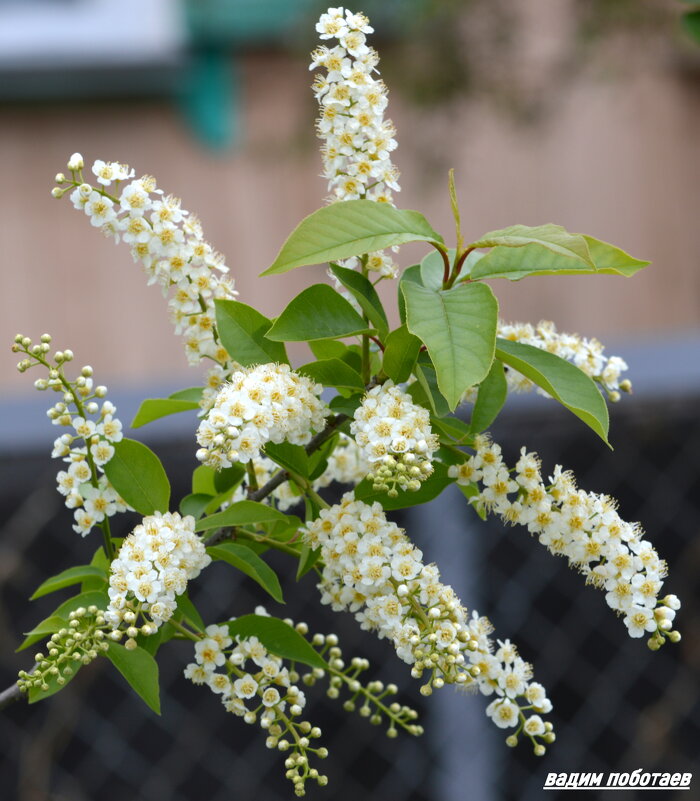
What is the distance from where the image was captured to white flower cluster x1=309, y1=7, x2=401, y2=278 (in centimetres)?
59

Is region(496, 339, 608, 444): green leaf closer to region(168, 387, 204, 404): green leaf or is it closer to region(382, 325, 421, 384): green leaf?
region(382, 325, 421, 384): green leaf

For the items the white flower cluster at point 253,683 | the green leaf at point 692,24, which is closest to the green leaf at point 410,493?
the white flower cluster at point 253,683

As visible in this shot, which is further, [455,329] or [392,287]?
[392,287]

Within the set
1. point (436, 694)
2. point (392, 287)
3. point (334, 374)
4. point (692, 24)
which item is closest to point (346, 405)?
point (334, 374)

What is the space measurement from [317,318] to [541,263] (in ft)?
0.42

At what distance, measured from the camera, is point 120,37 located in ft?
9.02

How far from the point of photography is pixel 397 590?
1.82ft

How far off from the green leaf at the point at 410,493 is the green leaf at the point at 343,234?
0.13 meters

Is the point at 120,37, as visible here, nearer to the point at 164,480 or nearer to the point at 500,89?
the point at 500,89

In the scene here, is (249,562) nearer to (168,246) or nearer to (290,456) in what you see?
(290,456)

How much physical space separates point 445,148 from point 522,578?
1277mm

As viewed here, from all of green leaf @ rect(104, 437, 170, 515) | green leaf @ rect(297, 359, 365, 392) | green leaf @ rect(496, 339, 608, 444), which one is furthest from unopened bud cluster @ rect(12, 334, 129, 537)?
green leaf @ rect(496, 339, 608, 444)

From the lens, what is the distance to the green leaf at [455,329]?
518mm

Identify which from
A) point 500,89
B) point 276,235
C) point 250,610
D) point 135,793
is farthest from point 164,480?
point 276,235
